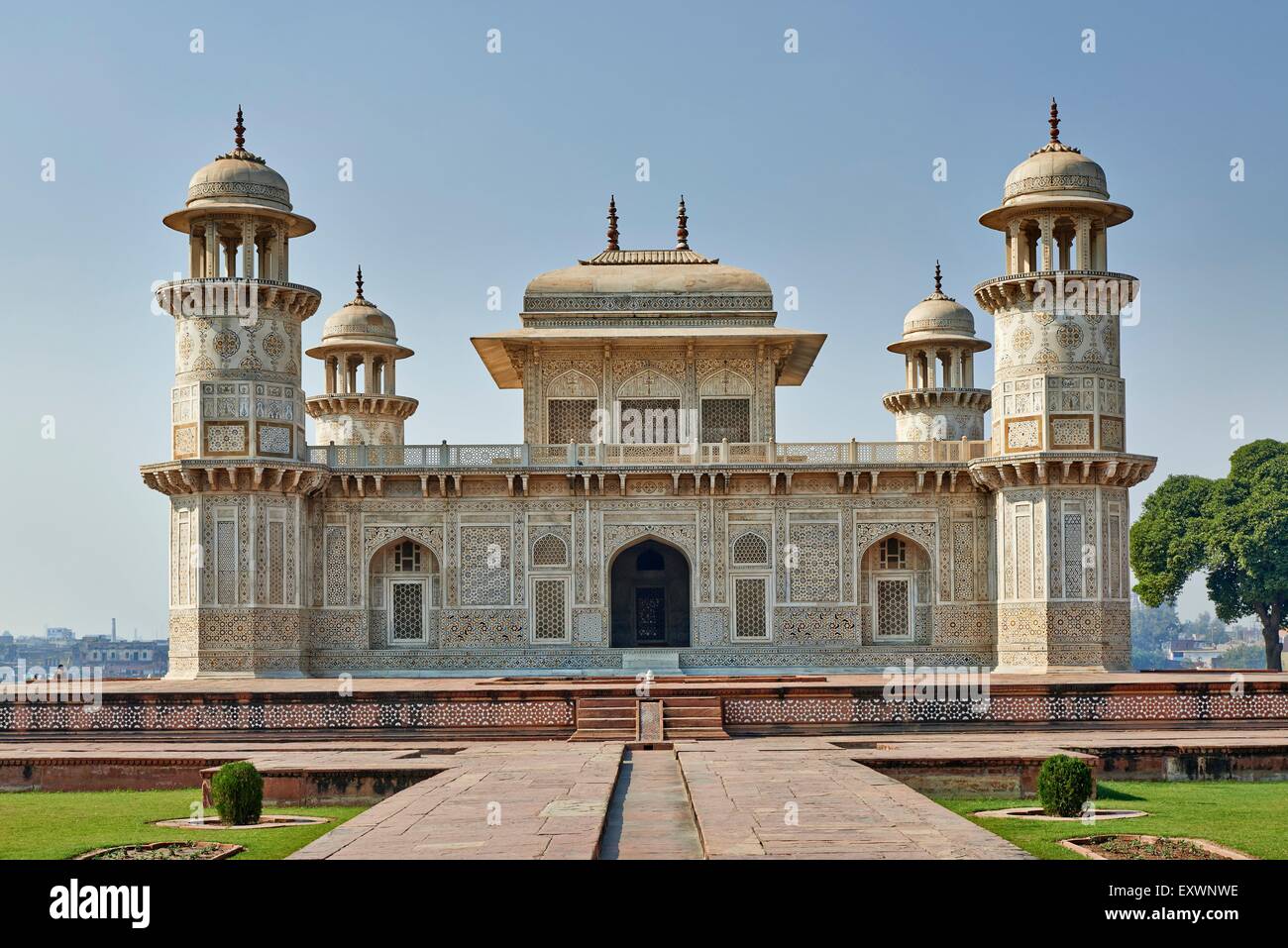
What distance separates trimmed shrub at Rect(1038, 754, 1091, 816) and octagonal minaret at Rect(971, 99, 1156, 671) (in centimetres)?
1303

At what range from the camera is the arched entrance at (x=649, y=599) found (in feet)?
97.2

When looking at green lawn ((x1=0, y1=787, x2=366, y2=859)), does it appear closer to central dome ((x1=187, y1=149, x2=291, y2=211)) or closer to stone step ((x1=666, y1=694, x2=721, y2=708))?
stone step ((x1=666, y1=694, x2=721, y2=708))

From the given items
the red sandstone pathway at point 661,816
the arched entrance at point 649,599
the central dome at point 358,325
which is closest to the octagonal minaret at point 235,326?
the arched entrance at point 649,599

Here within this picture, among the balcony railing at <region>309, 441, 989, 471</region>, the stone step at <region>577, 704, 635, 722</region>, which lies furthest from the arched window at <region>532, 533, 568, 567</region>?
the stone step at <region>577, 704, 635, 722</region>

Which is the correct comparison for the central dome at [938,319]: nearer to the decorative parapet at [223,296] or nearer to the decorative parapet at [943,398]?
the decorative parapet at [943,398]

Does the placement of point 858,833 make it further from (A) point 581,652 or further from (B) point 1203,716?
(A) point 581,652

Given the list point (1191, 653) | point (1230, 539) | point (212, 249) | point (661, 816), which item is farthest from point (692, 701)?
point (1191, 653)

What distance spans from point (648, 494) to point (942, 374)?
10930 mm

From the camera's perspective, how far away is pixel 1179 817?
12617 millimetres

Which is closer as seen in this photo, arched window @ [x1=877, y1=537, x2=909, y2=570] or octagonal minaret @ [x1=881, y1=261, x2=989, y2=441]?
arched window @ [x1=877, y1=537, x2=909, y2=570]

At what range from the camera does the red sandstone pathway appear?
9.18 m

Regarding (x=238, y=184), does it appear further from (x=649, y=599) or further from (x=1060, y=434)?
(x=1060, y=434)
